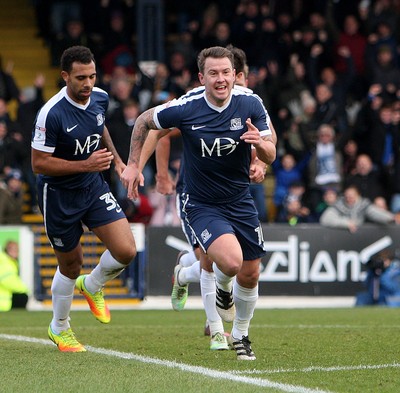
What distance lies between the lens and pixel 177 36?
23.0m

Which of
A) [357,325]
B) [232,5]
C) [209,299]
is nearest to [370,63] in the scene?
[232,5]

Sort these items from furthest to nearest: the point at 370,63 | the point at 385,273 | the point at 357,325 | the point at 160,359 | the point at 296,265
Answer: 1. the point at 370,63
2. the point at 296,265
3. the point at 385,273
4. the point at 357,325
5. the point at 160,359

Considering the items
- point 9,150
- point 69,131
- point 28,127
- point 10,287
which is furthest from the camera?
point 28,127

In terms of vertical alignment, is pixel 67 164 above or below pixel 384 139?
below

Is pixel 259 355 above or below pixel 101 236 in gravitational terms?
below

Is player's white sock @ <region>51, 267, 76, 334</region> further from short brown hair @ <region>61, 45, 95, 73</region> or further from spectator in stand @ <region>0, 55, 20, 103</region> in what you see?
spectator in stand @ <region>0, 55, 20, 103</region>

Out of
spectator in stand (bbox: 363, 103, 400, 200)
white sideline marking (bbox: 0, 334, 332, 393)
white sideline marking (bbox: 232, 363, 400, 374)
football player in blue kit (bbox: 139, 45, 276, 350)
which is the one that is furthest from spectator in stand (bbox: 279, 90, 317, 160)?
white sideline marking (bbox: 232, 363, 400, 374)

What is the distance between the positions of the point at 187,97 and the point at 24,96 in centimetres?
1295

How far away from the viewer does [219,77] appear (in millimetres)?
7941

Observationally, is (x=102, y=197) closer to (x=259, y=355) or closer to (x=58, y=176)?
(x=58, y=176)

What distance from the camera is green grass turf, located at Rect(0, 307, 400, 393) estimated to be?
674 centimetres

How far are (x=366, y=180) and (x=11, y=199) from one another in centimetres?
565

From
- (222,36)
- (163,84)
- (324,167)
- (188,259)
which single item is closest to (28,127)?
(163,84)

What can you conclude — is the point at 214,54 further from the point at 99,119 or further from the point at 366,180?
the point at 366,180
